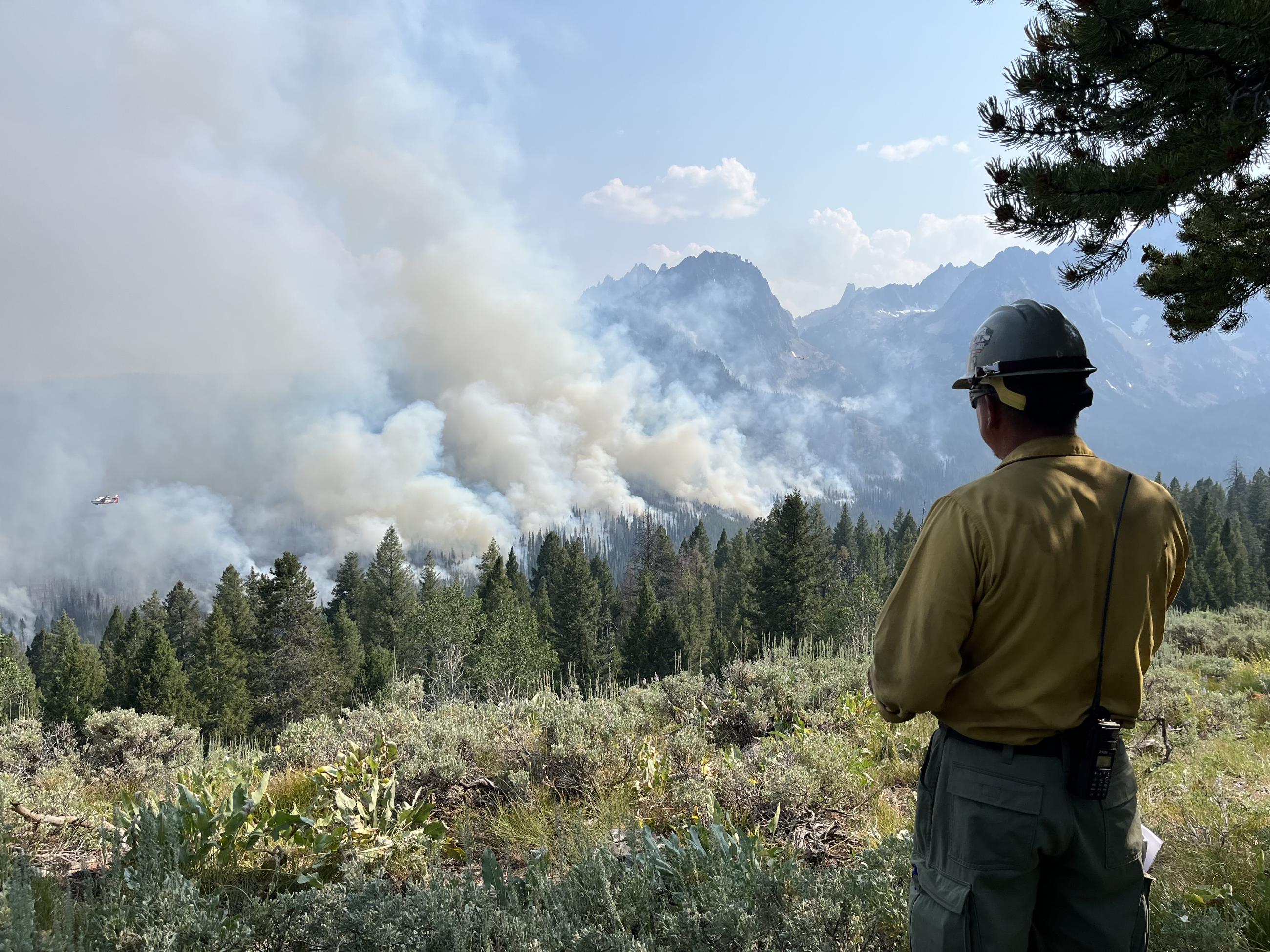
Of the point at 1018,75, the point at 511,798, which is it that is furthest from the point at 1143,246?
the point at 511,798

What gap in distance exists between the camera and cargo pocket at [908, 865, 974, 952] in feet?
6.81

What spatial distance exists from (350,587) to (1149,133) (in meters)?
68.9

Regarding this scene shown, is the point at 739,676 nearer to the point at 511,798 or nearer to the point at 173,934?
the point at 511,798

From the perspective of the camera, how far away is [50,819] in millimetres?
4332

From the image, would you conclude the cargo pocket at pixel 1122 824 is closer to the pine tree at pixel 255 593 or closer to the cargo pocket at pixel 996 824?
the cargo pocket at pixel 996 824

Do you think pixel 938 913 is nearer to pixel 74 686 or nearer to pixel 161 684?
pixel 161 684

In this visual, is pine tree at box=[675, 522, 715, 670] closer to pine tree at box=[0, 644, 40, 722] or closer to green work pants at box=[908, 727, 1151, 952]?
pine tree at box=[0, 644, 40, 722]

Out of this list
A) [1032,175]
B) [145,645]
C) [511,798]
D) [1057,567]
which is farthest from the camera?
[145,645]

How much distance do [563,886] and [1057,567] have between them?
105 inches

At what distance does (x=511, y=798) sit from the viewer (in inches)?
212

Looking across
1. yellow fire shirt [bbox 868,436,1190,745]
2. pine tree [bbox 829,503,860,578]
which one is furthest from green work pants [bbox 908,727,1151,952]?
pine tree [bbox 829,503,860,578]

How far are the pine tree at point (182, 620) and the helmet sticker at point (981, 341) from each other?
64377mm

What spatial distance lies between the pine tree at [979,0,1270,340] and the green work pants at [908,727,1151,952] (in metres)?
2.79

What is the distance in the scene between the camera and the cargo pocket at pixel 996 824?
2.05 meters
